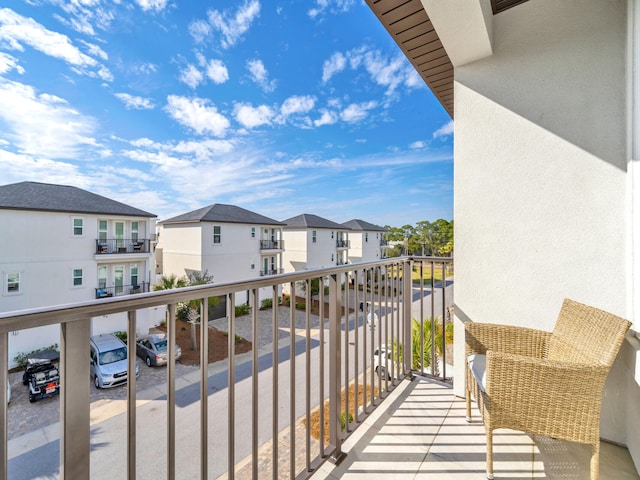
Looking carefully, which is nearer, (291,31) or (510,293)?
(510,293)

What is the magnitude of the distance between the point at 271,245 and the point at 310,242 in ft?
10.3

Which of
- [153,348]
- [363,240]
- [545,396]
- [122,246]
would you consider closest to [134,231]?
[122,246]

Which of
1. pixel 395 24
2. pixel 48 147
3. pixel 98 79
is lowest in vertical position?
pixel 395 24

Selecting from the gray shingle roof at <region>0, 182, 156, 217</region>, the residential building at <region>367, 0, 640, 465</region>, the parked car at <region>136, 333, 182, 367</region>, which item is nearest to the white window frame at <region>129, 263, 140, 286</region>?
the gray shingle roof at <region>0, 182, 156, 217</region>

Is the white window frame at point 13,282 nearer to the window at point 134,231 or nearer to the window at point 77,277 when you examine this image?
the window at point 77,277

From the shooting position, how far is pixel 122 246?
11.3 metres

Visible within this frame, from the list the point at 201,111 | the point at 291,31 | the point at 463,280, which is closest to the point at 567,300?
the point at 463,280

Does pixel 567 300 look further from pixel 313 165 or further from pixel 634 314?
pixel 313 165

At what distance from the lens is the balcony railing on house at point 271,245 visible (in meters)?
16.2

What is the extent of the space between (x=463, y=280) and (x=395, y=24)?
202cm

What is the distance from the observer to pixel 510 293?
216cm

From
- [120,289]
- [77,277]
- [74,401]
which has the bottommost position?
[120,289]

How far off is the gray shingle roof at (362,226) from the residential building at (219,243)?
7.85 m

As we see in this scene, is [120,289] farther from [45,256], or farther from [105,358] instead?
[105,358]
